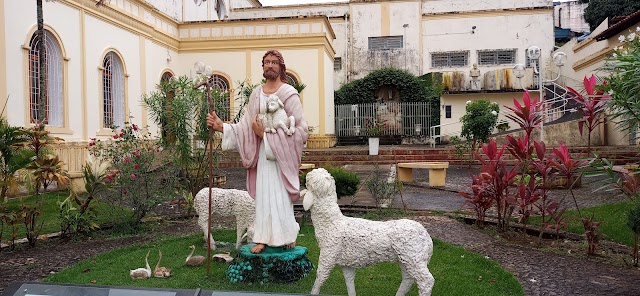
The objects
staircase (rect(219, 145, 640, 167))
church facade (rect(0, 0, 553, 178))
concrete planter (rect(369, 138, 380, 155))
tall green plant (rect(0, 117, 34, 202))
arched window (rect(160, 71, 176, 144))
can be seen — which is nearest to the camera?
tall green plant (rect(0, 117, 34, 202))

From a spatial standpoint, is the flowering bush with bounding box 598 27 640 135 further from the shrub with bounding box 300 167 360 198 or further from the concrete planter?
the concrete planter

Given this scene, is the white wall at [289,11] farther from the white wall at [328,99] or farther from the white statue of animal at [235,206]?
the white statue of animal at [235,206]

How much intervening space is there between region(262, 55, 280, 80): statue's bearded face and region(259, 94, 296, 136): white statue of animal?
7.8 inches

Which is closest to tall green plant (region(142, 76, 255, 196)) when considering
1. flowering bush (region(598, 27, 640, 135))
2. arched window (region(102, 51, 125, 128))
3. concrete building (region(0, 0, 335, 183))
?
concrete building (region(0, 0, 335, 183))

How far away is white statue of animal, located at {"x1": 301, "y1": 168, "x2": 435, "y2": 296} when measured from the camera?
3.40 meters

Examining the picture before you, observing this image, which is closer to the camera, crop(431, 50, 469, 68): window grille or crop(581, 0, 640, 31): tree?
crop(431, 50, 469, 68): window grille

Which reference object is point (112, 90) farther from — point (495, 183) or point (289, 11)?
point (289, 11)

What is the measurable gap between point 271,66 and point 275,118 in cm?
46

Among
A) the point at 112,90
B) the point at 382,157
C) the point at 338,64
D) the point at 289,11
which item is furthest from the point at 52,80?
the point at 289,11

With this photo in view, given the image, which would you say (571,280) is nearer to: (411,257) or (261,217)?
(411,257)

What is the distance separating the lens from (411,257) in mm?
3391

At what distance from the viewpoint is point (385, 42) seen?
26109 mm

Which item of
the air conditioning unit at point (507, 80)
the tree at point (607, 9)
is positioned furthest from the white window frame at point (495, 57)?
the tree at point (607, 9)

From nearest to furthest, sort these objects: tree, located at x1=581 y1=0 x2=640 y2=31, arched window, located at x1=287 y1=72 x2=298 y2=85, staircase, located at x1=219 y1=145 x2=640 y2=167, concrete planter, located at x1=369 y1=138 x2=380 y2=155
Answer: staircase, located at x1=219 y1=145 x2=640 y2=167 < concrete planter, located at x1=369 y1=138 x2=380 y2=155 < arched window, located at x1=287 y1=72 x2=298 y2=85 < tree, located at x1=581 y1=0 x2=640 y2=31
